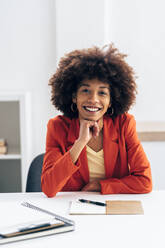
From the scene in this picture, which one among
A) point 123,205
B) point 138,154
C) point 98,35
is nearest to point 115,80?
point 138,154

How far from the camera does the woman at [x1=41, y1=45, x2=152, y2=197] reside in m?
1.76

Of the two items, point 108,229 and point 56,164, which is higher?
point 56,164

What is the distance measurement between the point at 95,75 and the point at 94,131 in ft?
0.92

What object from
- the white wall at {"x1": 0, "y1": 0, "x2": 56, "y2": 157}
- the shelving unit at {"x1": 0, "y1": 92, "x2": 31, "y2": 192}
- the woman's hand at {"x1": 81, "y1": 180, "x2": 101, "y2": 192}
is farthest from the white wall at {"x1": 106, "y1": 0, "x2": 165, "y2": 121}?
the woman's hand at {"x1": 81, "y1": 180, "x2": 101, "y2": 192}

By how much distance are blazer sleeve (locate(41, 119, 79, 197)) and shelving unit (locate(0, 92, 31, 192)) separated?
0.88 metres

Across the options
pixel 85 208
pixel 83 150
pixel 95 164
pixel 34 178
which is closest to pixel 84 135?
pixel 83 150

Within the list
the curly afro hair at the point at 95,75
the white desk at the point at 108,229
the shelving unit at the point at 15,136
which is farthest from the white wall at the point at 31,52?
the white desk at the point at 108,229

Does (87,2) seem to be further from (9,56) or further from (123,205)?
(123,205)

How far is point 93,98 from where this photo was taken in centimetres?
177

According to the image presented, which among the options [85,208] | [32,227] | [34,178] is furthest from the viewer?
[34,178]

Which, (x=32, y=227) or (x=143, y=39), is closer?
(x=32, y=227)

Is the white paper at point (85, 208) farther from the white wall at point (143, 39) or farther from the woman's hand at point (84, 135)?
the white wall at point (143, 39)

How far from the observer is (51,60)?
3055 millimetres

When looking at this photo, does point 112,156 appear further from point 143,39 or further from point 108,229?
point 143,39
